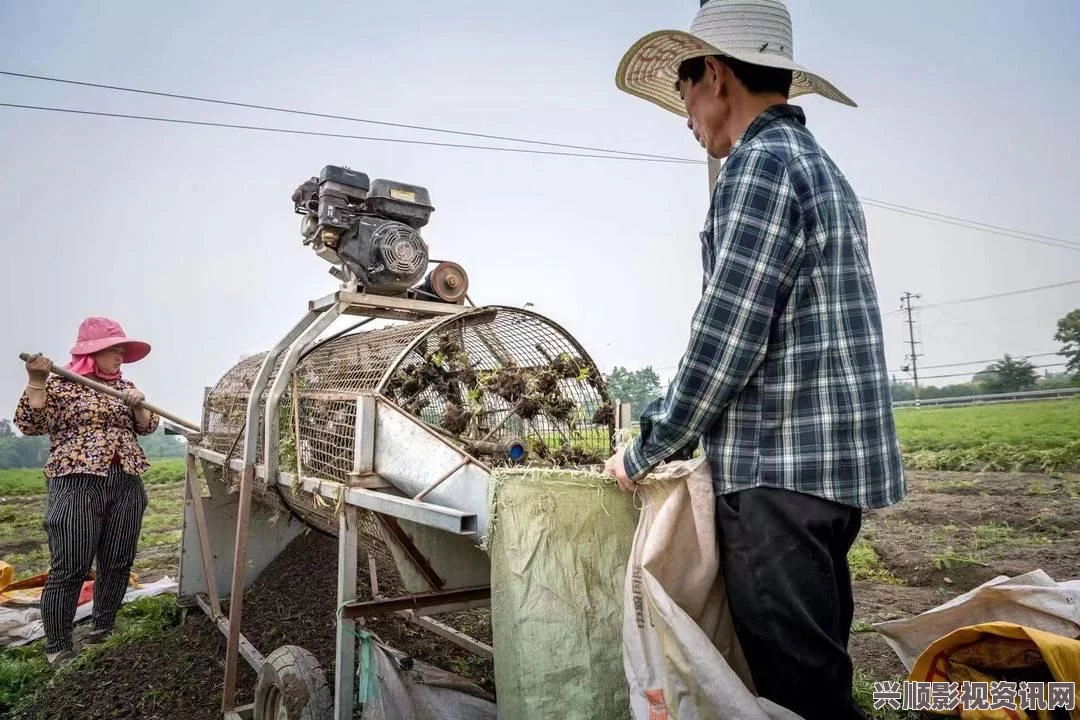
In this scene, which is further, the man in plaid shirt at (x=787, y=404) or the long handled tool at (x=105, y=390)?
the long handled tool at (x=105, y=390)

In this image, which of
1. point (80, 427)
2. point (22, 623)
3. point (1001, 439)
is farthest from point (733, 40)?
point (1001, 439)

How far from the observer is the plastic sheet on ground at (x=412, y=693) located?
2.46 metres

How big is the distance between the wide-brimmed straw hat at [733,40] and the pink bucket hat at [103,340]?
173 inches

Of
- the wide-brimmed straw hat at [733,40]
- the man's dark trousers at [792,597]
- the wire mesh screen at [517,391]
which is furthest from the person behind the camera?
the wire mesh screen at [517,391]

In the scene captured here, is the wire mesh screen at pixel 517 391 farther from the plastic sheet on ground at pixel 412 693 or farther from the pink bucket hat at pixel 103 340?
the pink bucket hat at pixel 103 340

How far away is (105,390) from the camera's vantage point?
457 cm

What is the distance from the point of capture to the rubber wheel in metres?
2.79

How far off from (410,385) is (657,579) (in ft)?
5.56

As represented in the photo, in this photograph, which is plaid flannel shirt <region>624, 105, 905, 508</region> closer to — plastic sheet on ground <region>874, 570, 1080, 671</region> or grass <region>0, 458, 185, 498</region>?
plastic sheet on ground <region>874, 570, 1080, 671</region>

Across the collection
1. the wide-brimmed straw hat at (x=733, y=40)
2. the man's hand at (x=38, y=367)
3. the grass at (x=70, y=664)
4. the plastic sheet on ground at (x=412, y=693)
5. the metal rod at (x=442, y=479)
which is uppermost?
the wide-brimmed straw hat at (x=733, y=40)

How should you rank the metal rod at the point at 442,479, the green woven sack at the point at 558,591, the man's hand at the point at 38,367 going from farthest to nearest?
the man's hand at the point at 38,367
the metal rod at the point at 442,479
the green woven sack at the point at 558,591

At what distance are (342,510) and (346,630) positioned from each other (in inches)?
17.3

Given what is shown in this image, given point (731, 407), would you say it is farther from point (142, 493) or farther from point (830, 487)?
point (142, 493)

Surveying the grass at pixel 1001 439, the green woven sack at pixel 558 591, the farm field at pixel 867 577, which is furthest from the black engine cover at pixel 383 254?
the grass at pixel 1001 439
